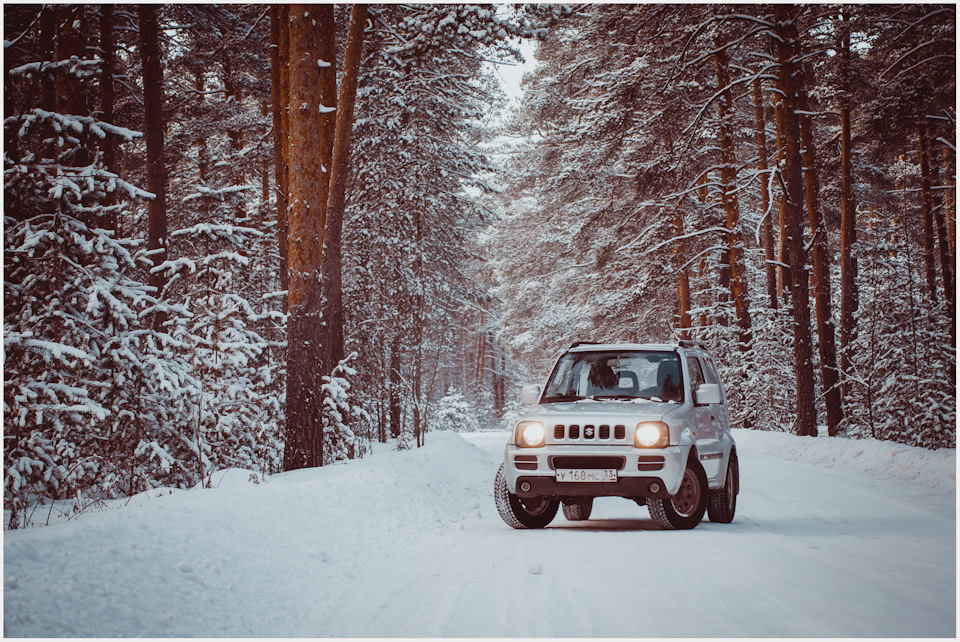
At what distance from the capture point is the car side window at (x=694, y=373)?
382 inches

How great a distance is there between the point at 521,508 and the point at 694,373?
2695mm

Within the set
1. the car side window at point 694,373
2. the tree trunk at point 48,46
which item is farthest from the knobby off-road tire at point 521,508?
the tree trunk at point 48,46

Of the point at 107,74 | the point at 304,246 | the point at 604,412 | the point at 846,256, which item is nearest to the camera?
A: the point at 604,412

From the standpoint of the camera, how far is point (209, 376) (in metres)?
13.5

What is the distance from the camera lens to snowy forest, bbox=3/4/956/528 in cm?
1126

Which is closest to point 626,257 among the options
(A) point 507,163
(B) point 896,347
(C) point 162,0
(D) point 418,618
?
(A) point 507,163

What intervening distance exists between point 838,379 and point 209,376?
18629 millimetres

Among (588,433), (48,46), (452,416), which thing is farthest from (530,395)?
(452,416)

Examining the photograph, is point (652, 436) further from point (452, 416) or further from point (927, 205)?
point (452, 416)

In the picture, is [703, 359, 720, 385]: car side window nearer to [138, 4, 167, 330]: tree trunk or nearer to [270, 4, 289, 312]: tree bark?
[270, 4, 289, 312]: tree bark

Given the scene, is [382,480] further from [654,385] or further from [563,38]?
[563,38]

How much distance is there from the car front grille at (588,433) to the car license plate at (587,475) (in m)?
0.30

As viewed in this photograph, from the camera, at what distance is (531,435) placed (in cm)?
873

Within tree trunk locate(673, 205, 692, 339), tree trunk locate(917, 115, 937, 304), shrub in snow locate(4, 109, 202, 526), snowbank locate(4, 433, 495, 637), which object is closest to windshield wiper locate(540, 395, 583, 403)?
snowbank locate(4, 433, 495, 637)
